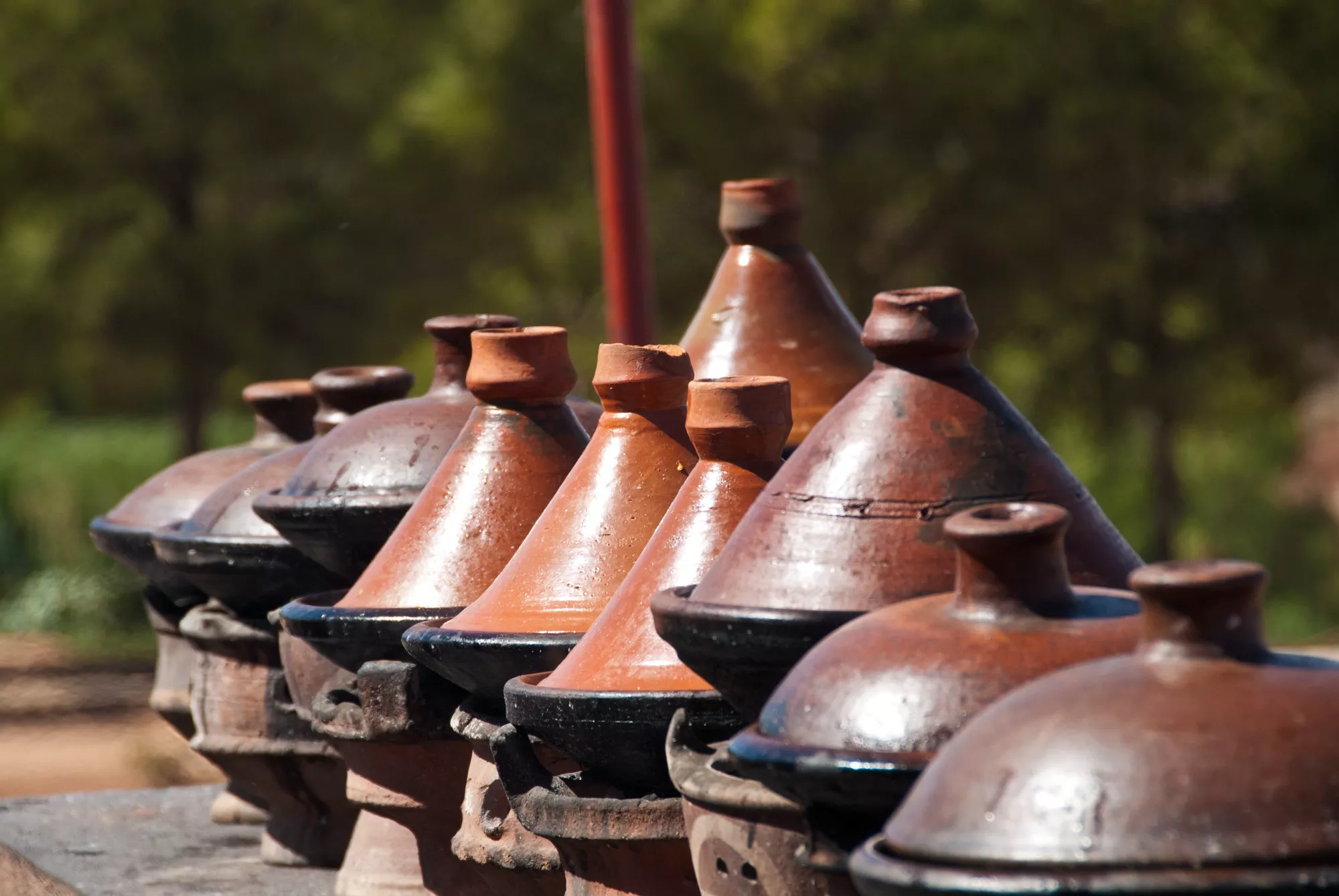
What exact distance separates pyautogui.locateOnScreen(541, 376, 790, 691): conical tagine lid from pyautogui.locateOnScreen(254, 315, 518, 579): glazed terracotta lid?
0.97 meters

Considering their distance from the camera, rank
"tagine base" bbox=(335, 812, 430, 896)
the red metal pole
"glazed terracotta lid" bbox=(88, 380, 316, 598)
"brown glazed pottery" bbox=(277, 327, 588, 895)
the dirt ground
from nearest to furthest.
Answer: "brown glazed pottery" bbox=(277, 327, 588, 895), "tagine base" bbox=(335, 812, 430, 896), "glazed terracotta lid" bbox=(88, 380, 316, 598), the red metal pole, the dirt ground

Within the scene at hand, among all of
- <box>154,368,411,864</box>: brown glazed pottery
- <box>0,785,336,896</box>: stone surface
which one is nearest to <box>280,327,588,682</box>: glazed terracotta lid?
<box>154,368,411,864</box>: brown glazed pottery

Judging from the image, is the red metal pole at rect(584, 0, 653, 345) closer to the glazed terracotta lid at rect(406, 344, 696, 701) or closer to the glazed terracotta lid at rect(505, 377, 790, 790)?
the glazed terracotta lid at rect(406, 344, 696, 701)

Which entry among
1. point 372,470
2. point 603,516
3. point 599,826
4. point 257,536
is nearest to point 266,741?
point 257,536

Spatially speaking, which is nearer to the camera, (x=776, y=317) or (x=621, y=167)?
(x=776, y=317)

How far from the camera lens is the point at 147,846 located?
171 inches

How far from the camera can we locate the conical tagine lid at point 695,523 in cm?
248

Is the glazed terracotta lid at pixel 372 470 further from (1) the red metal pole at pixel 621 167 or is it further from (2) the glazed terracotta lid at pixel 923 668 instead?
(1) the red metal pole at pixel 621 167

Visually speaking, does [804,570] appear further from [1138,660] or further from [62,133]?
→ [62,133]

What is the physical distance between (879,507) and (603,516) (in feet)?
2.24

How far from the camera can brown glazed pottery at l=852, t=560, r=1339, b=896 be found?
5.15 feet

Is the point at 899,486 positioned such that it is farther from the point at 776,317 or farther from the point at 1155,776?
the point at 776,317

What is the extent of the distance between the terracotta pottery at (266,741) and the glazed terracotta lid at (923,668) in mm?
2086

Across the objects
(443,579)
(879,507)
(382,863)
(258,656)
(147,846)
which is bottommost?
(147,846)
